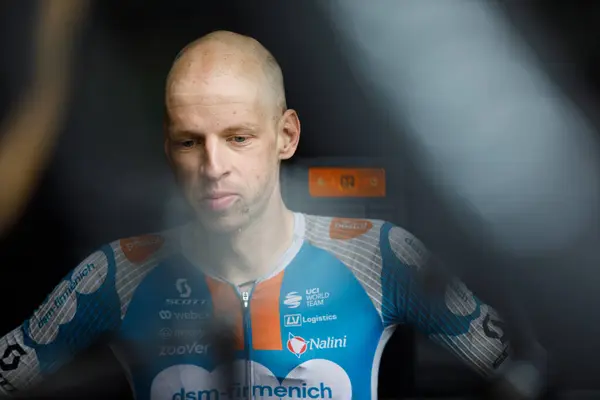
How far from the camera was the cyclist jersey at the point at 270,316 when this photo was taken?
1.50 m

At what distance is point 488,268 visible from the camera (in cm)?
156

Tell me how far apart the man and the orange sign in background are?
0.07 m

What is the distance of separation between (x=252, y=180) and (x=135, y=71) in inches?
14.3

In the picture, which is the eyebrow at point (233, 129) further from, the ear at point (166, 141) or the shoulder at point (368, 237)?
the shoulder at point (368, 237)

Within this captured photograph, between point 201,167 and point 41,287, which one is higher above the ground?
point 201,167

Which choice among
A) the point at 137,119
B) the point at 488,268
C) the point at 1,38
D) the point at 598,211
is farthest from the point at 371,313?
the point at 1,38

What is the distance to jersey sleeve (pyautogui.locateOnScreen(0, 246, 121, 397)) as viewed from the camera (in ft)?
5.15

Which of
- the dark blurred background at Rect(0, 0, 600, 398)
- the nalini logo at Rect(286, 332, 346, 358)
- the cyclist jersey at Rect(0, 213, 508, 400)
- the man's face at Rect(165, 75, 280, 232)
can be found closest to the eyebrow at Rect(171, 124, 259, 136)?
the man's face at Rect(165, 75, 280, 232)

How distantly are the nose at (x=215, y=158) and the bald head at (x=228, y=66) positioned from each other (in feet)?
0.43

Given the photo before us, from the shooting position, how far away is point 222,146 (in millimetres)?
1412

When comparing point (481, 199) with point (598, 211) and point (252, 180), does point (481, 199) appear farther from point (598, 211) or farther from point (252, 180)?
point (252, 180)

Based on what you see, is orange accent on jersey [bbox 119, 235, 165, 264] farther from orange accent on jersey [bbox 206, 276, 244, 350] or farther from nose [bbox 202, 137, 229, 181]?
nose [bbox 202, 137, 229, 181]

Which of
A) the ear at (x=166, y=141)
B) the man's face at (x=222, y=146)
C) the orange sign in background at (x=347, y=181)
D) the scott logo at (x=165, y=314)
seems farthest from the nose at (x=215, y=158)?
the scott logo at (x=165, y=314)

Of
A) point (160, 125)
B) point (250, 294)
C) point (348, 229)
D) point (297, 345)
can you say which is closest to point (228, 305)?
point (250, 294)
